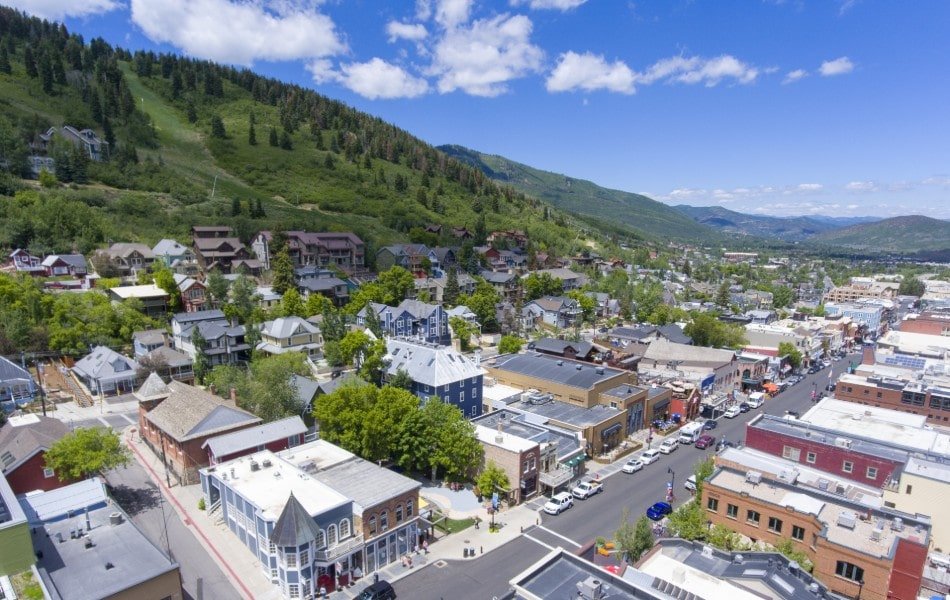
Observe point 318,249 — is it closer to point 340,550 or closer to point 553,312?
point 553,312

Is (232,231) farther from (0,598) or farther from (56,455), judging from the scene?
(0,598)

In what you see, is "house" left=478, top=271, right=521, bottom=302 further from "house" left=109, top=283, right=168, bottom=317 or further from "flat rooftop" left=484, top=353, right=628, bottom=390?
"house" left=109, top=283, right=168, bottom=317

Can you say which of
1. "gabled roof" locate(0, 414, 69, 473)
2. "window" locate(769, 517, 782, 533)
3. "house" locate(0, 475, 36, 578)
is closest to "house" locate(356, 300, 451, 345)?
"gabled roof" locate(0, 414, 69, 473)

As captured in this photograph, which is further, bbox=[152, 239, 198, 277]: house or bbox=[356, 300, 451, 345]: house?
bbox=[152, 239, 198, 277]: house

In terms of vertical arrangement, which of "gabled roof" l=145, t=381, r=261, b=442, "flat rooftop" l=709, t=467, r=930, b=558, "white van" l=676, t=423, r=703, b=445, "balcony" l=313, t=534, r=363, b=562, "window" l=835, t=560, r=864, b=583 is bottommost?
"white van" l=676, t=423, r=703, b=445

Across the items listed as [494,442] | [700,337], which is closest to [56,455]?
[494,442]

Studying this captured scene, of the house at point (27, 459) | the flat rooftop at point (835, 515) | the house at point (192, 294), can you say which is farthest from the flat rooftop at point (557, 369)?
the house at point (192, 294)

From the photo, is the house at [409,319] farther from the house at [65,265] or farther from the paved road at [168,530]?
the house at [65,265]
